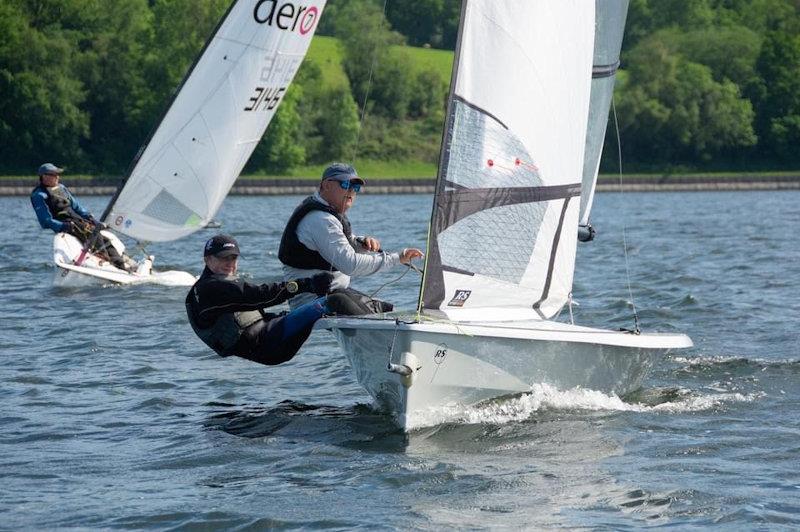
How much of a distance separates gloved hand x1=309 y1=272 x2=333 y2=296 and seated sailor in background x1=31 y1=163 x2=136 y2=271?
9.12 metres

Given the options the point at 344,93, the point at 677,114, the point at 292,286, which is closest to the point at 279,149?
the point at 344,93

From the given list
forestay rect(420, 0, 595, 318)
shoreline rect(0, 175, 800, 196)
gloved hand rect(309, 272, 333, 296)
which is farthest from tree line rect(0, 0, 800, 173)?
gloved hand rect(309, 272, 333, 296)

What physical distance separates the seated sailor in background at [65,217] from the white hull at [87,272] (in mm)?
121

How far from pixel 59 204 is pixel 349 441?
10249 millimetres

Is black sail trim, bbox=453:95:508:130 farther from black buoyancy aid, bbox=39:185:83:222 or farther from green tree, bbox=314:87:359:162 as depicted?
green tree, bbox=314:87:359:162

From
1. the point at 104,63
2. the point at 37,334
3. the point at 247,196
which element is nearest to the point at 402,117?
the point at 104,63

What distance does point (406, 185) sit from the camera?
58.1 m

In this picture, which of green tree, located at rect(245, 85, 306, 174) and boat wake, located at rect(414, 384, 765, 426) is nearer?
boat wake, located at rect(414, 384, 765, 426)

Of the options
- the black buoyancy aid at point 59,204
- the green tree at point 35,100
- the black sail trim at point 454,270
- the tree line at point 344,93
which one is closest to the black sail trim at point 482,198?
the black sail trim at point 454,270

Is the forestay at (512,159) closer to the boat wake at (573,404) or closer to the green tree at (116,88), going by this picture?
the boat wake at (573,404)

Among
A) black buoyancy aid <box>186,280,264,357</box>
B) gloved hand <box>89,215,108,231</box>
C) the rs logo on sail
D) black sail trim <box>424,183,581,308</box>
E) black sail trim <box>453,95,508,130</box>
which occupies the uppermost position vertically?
the rs logo on sail

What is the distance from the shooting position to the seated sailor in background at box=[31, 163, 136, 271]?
1706 centimetres

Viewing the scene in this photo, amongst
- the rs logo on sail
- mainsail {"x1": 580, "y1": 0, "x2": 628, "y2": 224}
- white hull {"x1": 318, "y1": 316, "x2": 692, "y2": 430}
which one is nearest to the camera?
white hull {"x1": 318, "y1": 316, "x2": 692, "y2": 430}

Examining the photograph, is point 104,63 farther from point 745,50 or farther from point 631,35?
point 631,35
